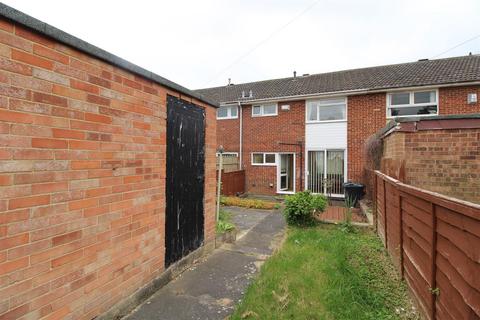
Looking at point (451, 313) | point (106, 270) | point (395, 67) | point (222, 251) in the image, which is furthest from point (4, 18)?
point (395, 67)

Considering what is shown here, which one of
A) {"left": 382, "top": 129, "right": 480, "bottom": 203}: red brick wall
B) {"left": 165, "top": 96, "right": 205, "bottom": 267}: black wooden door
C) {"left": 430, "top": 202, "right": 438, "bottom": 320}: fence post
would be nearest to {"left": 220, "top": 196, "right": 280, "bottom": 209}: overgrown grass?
{"left": 382, "top": 129, "right": 480, "bottom": 203}: red brick wall

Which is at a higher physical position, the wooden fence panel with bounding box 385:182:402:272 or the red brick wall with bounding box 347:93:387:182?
the red brick wall with bounding box 347:93:387:182

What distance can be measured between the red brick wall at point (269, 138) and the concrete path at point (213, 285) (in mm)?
7686

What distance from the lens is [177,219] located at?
3.77 meters

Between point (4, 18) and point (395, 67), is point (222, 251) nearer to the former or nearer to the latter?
point (4, 18)

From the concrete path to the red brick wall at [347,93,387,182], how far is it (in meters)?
7.49

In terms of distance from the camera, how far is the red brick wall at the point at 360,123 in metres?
11.5

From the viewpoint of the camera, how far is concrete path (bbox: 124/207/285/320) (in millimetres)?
2890

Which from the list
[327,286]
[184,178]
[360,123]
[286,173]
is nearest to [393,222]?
[327,286]

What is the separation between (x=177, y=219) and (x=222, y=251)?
1477 mm

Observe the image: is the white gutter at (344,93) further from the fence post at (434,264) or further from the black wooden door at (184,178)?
the fence post at (434,264)

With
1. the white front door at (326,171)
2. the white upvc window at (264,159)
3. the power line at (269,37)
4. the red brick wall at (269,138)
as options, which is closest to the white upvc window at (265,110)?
the red brick wall at (269,138)

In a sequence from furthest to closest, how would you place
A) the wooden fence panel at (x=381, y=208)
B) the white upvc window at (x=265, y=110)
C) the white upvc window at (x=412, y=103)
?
the white upvc window at (x=265, y=110) < the white upvc window at (x=412, y=103) < the wooden fence panel at (x=381, y=208)

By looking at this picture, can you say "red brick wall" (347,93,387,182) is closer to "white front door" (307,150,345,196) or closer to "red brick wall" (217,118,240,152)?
"white front door" (307,150,345,196)
